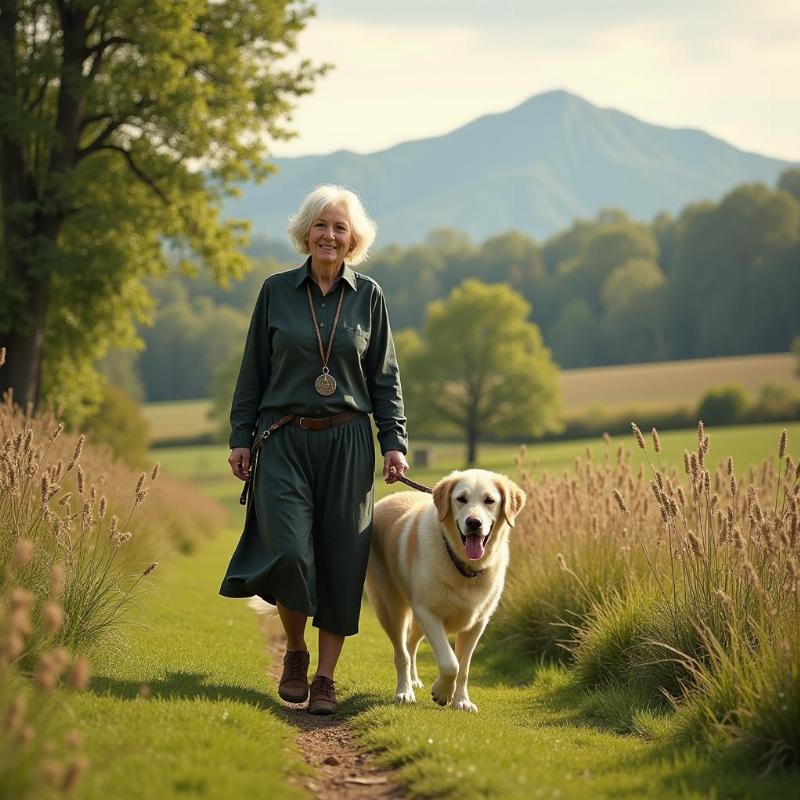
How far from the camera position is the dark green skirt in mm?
6531

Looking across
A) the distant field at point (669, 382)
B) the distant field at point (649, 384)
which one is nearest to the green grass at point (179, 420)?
the distant field at point (649, 384)

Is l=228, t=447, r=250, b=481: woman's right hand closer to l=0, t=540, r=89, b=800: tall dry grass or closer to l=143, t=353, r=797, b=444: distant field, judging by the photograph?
l=0, t=540, r=89, b=800: tall dry grass

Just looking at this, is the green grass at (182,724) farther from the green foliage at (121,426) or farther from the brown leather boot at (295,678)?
the green foliage at (121,426)

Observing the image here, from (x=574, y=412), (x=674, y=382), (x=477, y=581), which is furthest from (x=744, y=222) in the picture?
(x=477, y=581)

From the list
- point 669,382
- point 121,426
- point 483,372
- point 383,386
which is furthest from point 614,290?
point 383,386

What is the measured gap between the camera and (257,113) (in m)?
20.6

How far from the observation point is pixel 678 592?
7316mm

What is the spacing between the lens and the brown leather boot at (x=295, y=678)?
6723mm

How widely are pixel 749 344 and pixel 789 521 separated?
2954 inches

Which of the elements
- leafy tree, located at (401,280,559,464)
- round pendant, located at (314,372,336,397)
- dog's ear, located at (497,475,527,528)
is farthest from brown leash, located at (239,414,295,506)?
leafy tree, located at (401,280,559,464)

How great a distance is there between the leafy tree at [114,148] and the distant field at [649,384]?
34.0 meters

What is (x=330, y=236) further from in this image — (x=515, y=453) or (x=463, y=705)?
(x=515, y=453)

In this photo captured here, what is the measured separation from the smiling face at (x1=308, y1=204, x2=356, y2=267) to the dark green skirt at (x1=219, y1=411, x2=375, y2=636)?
1.04 m

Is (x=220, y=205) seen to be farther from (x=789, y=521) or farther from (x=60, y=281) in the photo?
(x=789, y=521)
